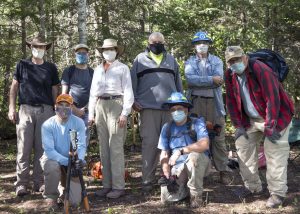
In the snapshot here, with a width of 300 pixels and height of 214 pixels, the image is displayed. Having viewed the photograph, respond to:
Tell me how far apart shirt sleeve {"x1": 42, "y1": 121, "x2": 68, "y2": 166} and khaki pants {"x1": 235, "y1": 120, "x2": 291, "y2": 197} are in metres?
2.51

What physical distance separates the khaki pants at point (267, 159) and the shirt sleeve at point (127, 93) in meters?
1.67

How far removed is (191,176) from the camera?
545 centimetres

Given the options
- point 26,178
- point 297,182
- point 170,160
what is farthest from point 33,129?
point 297,182

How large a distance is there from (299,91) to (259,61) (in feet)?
31.3

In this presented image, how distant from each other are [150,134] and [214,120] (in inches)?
43.7

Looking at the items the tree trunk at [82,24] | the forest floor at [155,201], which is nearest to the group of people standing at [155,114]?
the forest floor at [155,201]

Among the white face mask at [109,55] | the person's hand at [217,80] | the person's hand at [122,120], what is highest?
the white face mask at [109,55]

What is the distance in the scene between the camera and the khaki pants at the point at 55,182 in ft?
18.0

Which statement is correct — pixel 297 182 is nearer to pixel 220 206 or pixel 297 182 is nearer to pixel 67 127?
pixel 220 206

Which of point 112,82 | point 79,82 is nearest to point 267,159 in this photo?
point 112,82

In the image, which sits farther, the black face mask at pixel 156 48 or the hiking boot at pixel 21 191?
the black face mask at pixel 156 48

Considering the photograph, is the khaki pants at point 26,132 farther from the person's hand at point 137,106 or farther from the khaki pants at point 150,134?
the khaki pants at point 150,134

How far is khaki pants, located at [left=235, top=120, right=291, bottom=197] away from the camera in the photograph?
537cm

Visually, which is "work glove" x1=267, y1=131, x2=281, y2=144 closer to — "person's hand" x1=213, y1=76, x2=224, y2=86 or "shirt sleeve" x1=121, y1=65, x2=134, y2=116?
Answer: "person's hand" x1=213, y1=76, x2=224, y2=86
